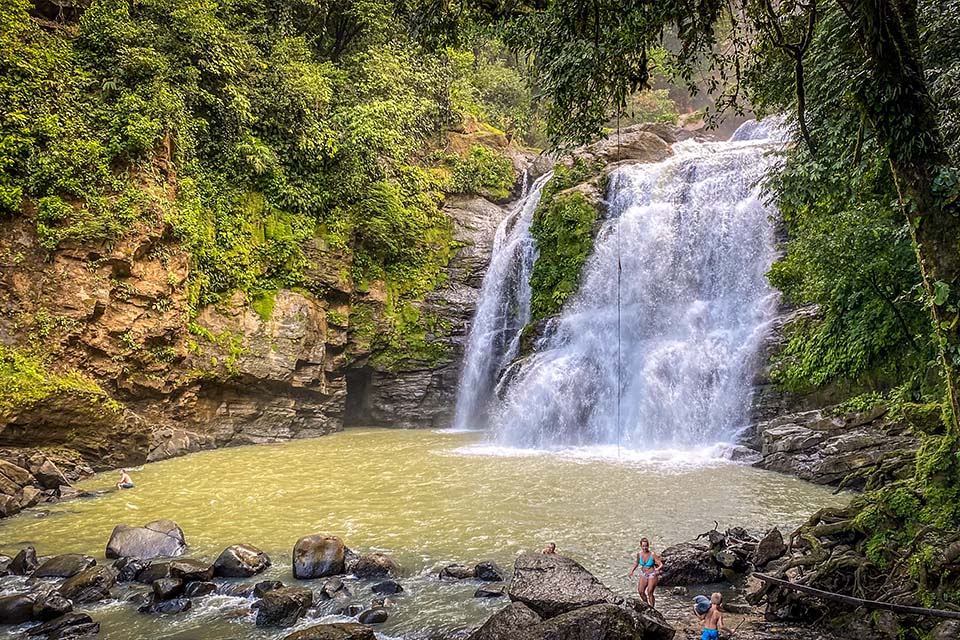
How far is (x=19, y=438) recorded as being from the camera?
12.9m

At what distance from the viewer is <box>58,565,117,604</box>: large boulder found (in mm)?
7199

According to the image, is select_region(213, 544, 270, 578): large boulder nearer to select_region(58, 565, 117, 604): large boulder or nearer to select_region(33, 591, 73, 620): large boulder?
select_region(58, 565, 117, 604): large boulder

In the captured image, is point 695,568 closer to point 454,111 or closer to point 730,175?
point 730,175

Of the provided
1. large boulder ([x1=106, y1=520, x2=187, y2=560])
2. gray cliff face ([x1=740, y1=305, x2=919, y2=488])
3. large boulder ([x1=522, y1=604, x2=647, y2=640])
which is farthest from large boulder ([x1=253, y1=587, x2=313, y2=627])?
gray cliff face ([x1=740, y1=305, x2=919, y2=488])

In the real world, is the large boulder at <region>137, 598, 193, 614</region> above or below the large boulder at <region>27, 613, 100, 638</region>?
above

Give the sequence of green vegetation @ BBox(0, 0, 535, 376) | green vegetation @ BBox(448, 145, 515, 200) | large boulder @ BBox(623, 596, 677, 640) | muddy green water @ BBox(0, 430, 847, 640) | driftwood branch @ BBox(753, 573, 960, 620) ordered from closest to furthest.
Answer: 1. driftwood branch @ BBox(753, 573, 960, 620)
2. large boulder @ BBox(623, 596, 677, 640)
3. muddy green water @ BBox(0, 430, 847, 640)
4. green vegetation @ BBox(0, 0, 535, 376)
5. green vegetation @ BBox(448, 145, 515, 200)

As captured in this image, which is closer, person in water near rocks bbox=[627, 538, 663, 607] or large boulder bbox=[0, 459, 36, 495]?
person in water near rocks bbox=[627, 538, 663, 607]

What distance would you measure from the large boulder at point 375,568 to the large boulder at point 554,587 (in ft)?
6.42

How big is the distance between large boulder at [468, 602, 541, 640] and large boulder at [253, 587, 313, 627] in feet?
7.24

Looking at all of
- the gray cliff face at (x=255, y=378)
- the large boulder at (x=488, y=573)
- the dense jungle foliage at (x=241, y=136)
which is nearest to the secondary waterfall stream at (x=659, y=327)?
the gray cliff face at (x=255, y=378)

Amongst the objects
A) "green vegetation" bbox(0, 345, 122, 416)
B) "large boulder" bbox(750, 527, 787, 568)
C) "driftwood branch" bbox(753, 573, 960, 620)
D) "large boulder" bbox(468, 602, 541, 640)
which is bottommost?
"large boulder" bbox(468, 602, 541, 640)

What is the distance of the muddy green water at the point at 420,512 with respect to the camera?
7111 mm

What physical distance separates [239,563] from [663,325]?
613 inches

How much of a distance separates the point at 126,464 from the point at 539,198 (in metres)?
18.3
